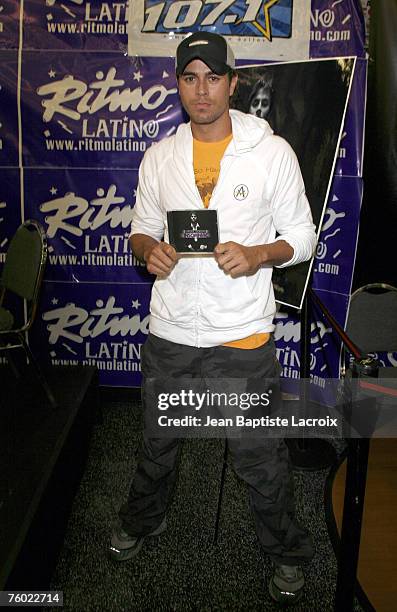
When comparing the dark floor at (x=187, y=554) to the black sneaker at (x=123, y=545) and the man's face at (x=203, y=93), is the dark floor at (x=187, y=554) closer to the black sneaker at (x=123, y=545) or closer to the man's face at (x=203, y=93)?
the black sneaker at (x=123, y=545)

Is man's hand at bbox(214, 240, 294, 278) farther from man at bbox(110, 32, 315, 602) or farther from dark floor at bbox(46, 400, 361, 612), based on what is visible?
dark floor at bbox(46, 400, 361, 612)

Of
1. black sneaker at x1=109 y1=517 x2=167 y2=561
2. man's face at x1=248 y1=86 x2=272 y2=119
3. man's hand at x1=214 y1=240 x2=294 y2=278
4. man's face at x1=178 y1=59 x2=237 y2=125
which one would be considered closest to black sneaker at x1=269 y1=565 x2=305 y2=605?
black sneaker at x1=109 y1=517 x2=167 y2=561

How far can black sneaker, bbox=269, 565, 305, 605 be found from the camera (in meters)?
1.66

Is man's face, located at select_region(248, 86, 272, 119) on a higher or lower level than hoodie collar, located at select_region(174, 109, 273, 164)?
higher

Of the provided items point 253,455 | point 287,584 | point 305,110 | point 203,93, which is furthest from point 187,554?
point 305,110

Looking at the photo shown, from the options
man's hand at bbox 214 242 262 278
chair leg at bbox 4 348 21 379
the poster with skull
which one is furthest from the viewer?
chair leg at bbox 4 348 21 379

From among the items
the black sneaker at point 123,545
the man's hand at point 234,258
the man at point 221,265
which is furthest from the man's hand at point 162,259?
the black sneaker at point 123,545

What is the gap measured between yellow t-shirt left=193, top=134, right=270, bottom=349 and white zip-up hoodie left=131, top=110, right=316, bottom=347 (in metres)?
0.02

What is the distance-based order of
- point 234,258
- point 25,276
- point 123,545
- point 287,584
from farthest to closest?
point 25,276, point 123,545, point 287,584, point 234,258

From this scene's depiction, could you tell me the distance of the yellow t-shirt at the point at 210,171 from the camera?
A: 1.60 meters

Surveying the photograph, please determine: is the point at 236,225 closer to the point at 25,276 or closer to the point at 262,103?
the point at 262,103

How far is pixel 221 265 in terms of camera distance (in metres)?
1.46

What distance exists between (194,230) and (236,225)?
170 mm

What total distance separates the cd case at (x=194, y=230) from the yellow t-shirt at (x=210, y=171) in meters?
0.16
